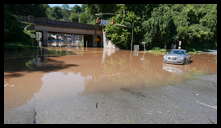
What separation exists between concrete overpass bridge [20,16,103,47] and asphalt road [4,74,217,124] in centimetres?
3399

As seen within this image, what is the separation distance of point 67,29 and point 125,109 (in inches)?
1499

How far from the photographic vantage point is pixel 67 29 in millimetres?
41344

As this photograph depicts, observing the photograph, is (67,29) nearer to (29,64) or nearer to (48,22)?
(48,22)

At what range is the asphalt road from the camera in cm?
514

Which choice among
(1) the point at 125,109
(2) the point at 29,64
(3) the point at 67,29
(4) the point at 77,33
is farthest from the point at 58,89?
(4) the point at 77,33

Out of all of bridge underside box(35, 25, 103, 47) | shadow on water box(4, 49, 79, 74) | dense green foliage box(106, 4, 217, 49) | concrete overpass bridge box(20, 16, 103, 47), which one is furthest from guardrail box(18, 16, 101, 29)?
shadow on water box(4, 49, 79, 74)

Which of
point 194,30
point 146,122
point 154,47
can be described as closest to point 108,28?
point 154,47

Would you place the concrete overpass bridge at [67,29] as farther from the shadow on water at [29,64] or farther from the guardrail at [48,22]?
the shadow on water at [29,64]

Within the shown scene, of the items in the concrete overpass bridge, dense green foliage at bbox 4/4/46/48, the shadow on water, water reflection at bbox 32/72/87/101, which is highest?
the concrete overpass bridge

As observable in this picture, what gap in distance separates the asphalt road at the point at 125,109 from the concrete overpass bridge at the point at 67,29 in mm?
33991

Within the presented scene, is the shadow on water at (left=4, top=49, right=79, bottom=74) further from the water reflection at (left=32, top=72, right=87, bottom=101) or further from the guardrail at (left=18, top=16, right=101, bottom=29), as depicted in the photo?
the guardrail at (left=18, top=16, right=101, bottom=29)

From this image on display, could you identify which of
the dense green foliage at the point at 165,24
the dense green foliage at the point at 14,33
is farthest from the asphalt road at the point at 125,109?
the dense green foliage at the point at 165,24

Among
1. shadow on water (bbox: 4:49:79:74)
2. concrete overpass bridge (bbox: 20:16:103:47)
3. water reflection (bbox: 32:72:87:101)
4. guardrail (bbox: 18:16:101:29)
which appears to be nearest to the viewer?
water reflection (bbox: 32:72:87:101)
